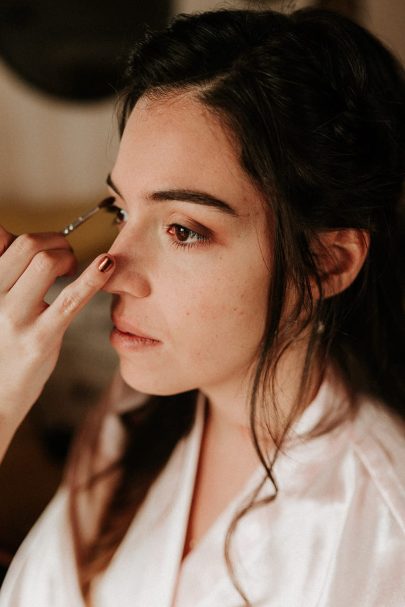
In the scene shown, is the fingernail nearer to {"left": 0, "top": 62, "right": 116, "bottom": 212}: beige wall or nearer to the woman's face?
the woman's face

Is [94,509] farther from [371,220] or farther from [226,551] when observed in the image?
[371,220]

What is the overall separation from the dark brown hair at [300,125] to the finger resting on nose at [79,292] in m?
0.22

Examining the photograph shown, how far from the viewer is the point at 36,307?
0.80m

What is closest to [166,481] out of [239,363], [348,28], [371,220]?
[239,363]

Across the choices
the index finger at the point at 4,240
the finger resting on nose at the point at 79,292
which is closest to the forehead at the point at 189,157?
the finger resting on nose at the point at 79,292

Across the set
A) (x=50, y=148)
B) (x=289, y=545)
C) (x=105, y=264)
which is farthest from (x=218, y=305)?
(x=50, y=148)

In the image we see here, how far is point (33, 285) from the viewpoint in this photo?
78 centimetres

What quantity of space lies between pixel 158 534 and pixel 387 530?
0.36 metres

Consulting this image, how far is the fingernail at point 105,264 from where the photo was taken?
2.39ft

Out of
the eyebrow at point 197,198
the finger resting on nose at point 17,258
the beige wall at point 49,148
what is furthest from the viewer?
the beige wall at point 49,148

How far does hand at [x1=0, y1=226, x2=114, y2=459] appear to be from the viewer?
0.78 meters

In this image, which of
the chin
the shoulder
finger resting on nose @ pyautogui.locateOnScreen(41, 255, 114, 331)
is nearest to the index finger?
finger resting on nose @ pyautogui.locateOnScreen(41, 255, 114, 331)

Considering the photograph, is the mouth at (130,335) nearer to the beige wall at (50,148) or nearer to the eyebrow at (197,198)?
Answer: the eyebrow at (197,198)

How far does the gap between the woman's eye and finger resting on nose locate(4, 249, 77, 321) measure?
175mm
